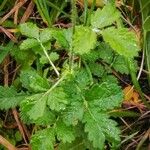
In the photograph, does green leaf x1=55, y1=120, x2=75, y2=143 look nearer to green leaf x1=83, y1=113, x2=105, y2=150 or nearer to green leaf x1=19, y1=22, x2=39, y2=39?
green leaf x1=83, y1=113, x2=105, y2=150

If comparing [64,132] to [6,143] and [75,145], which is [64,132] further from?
[6,143]

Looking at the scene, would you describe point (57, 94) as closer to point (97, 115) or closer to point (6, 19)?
point (97, 115)

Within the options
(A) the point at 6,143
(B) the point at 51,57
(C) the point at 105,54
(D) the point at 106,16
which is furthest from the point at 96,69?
(A) the point at 6,143

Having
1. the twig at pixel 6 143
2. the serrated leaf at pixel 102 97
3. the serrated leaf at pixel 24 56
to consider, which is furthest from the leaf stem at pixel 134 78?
the twig at pixel 6 143

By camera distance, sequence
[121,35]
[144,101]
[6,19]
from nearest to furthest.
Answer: [121,35] → [144,101] → [6,19]

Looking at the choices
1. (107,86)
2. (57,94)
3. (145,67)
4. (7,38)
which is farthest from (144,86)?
(7,38)
